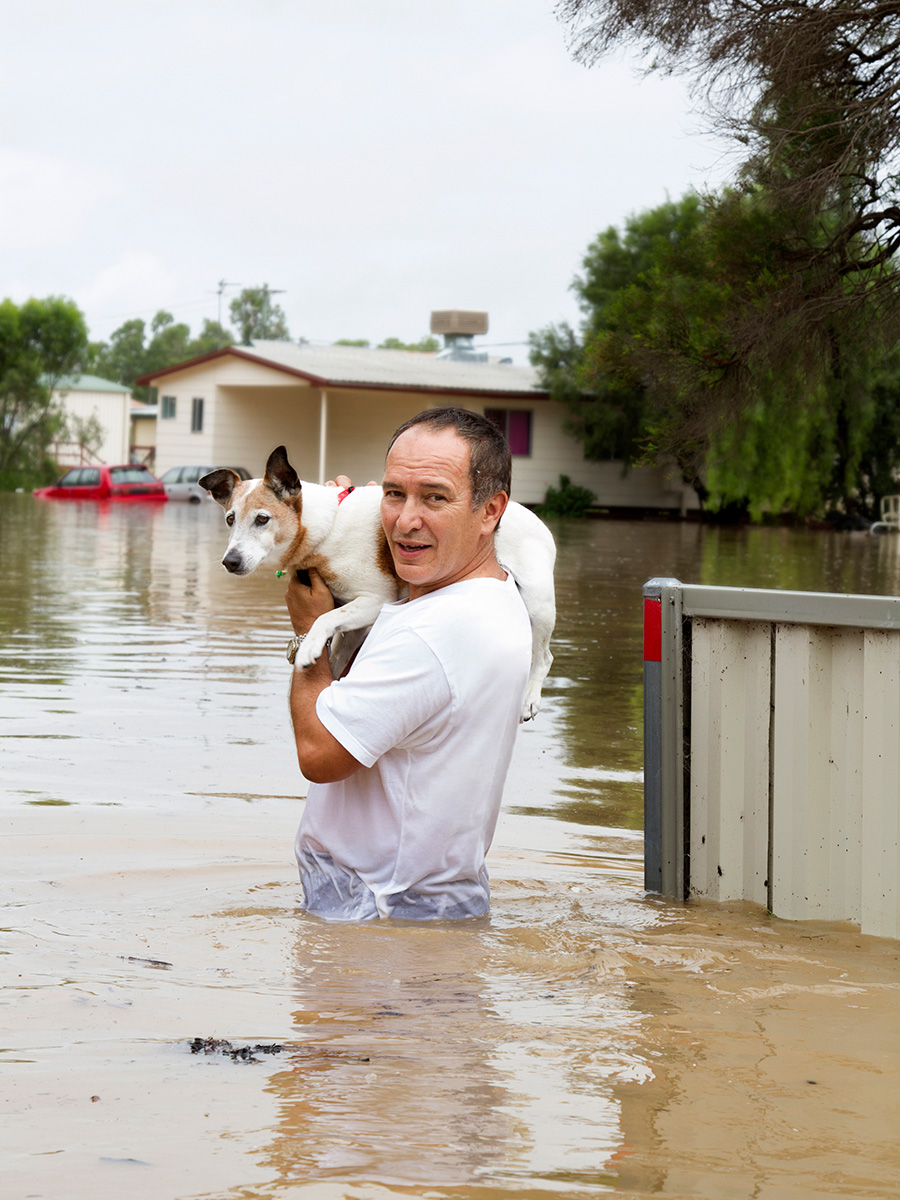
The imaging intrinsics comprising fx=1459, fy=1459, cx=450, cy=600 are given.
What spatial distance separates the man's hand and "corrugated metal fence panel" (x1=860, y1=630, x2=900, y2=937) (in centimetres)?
169

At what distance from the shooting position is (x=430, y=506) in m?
3.82

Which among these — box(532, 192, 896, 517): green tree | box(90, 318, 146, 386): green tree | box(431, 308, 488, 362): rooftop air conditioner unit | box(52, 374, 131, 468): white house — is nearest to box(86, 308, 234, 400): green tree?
box(90, 318, 146, 386): green tree

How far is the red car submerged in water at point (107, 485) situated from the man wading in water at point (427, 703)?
40.7m

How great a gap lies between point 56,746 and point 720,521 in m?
39.2

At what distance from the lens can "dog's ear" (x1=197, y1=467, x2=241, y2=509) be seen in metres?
4.95

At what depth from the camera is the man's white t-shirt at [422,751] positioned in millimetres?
3719

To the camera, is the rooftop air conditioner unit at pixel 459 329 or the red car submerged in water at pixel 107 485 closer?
the red car submerged in water at pixel 107 485

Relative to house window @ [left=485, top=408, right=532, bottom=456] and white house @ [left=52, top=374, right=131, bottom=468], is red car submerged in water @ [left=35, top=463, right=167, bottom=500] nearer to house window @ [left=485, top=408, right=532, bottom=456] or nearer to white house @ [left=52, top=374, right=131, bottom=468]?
house window @ [left=485, top=408, right=532, bottom=456]

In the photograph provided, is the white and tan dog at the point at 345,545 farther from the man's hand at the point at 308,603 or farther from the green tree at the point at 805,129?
the green tree at the point at 805,129

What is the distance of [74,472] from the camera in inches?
1780

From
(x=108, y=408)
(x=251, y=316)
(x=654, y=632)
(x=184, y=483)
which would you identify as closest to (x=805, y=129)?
(x=654, y=632)

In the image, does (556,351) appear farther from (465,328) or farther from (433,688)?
(433,688)

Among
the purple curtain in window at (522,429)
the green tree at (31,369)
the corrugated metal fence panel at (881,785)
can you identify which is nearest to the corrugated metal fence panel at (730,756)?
the corrugated metal fence panel at (881,785)

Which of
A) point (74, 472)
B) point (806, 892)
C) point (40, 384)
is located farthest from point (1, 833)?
point (40, 384)
